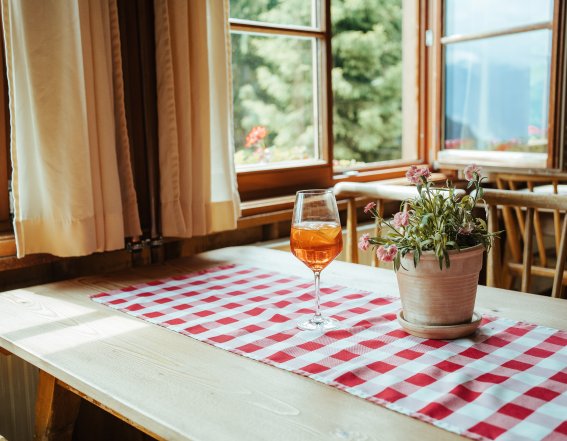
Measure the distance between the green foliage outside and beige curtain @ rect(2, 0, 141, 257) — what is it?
87cm

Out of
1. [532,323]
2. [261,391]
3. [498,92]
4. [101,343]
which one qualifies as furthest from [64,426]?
[498,92]

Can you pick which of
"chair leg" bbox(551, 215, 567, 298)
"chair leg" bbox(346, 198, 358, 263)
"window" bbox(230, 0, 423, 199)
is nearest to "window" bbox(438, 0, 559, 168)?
"window" bbox(230, 0, 423, 199)

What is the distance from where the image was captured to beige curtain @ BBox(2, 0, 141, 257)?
1.62m

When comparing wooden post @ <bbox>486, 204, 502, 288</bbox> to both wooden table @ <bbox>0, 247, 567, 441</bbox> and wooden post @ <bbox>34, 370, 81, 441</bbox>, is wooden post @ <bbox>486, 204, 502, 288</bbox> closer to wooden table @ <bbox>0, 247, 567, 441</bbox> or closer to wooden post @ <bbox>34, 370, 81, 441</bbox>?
wooden table @ <bbox>0, 247, 567, 441</bbox>

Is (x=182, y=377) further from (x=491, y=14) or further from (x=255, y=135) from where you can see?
(x=491, y=14)

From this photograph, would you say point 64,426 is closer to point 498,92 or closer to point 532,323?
point 532,323

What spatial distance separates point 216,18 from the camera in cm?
202

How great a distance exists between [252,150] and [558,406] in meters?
1.96


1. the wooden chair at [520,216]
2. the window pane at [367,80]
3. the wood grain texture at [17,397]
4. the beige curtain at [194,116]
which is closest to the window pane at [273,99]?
the window pane at [367,80]

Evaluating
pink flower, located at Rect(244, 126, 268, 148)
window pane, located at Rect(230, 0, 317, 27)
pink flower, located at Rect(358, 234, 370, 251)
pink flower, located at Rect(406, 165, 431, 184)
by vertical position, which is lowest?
pink flower, located at Rect(358, 234, 370, 251)

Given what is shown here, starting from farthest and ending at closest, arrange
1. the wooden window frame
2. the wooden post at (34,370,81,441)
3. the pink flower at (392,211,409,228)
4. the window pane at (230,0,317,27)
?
the wooden window frame, the window pane at (230,0,317,27), the wooden post at (34,370,81,441), the pink flower at (392,211,409,228)

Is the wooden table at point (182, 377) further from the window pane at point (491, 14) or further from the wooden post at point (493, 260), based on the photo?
the window pane at point (491, 14)

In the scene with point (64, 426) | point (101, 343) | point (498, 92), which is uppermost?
point (498, 92)

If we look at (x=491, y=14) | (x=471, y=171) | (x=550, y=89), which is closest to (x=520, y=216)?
(x=550, y=89)
